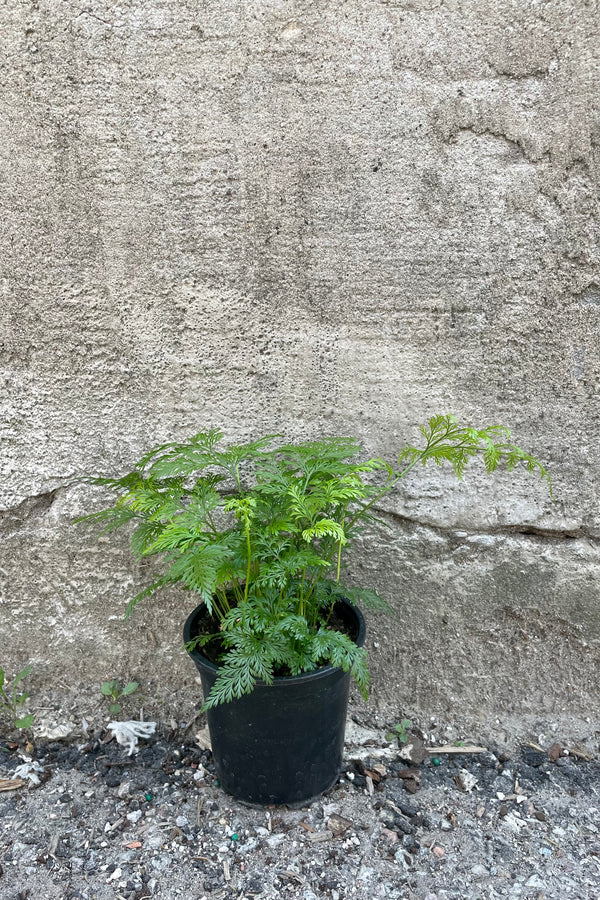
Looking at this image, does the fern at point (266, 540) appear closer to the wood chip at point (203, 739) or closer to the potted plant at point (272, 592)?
the potted plant at point (272, 592)

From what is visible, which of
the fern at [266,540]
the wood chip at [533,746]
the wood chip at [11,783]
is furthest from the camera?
the wood chip at [533,746]

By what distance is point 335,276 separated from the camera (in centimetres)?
205

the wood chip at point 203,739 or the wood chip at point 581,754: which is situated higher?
the wood chip at point 203,739

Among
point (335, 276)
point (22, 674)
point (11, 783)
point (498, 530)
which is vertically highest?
point (335, 276)

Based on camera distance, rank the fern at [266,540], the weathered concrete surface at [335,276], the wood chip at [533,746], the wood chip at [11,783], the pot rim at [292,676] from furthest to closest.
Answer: the wood chip at [533,746], the wood chip at [11,783], the weathered concrete surface at [335,276], the pot rim at [292,676], the fern at [266,540]

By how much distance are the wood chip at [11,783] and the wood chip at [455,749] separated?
1.32 metres

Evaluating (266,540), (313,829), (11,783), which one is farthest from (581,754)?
(11,783)

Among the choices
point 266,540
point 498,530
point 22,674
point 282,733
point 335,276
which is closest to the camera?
point 266,540

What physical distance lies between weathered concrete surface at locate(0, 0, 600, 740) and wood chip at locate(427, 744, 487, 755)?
0.11 meters

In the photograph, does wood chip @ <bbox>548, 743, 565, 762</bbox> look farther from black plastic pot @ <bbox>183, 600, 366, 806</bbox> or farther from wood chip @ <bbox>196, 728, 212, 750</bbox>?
wood chip @ <bbox>196, 728, 212, 750</bbox>

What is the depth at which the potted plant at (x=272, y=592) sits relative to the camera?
168cm

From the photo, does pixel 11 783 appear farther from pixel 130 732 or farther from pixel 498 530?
pixel 498 530

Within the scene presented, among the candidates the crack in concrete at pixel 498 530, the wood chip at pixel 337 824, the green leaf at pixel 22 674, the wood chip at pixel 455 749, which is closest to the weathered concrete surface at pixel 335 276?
the crack in concrete at pixel 498 530

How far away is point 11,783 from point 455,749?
144 cm
